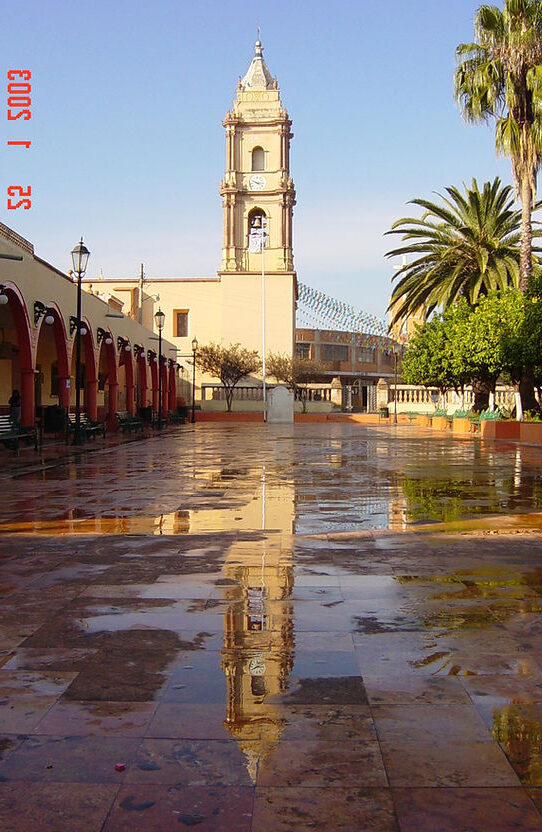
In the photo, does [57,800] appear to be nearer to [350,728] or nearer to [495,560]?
[350,728]

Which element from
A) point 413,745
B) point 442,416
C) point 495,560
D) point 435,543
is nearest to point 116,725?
point 413,745

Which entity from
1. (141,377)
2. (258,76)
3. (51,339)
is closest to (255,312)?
(258,76)

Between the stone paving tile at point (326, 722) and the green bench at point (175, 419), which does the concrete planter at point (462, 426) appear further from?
the stone paving tile at point (326, 722)

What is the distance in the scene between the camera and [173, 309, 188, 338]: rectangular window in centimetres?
8800

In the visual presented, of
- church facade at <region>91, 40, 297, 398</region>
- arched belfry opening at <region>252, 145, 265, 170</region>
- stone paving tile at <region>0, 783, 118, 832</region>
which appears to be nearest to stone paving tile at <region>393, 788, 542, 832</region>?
stone paving tile at <region>0, 783, 118, 832</region>

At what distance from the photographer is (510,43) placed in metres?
32.8

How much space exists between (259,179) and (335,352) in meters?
36.8

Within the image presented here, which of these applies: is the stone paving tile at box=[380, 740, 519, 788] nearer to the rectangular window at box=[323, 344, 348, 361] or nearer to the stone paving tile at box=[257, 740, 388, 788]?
the stone paving tile at box=[257, 740, 388, 788]

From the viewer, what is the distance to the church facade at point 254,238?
80688mm

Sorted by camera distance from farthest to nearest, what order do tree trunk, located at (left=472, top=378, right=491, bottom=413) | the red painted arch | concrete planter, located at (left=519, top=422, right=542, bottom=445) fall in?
tree trunk, located at (left=472, top=378, right=491, bottom=413)
concrete planter, located at (left=519, top=422, right=542, bottom=445)
the red painted arch

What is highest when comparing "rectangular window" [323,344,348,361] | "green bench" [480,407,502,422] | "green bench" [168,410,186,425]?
"rectangular window" [323,344,348,361]

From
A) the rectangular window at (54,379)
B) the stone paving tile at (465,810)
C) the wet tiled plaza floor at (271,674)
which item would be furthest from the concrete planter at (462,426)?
the stone paving tile at (465,810)

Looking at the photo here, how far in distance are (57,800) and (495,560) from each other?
585cm

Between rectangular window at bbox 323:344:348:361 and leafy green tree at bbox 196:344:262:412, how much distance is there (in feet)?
107
